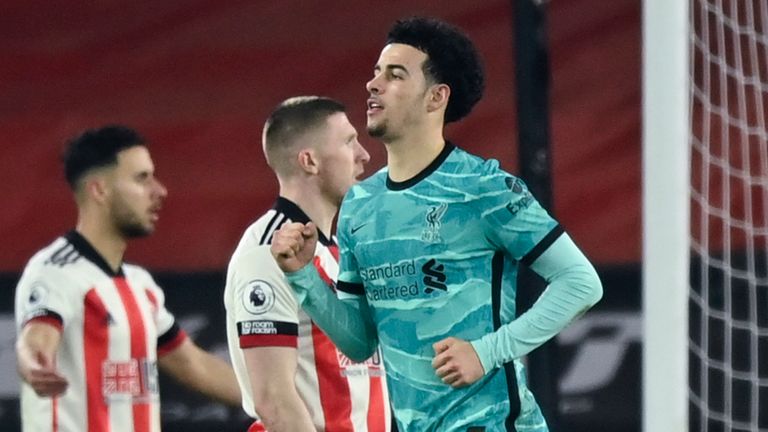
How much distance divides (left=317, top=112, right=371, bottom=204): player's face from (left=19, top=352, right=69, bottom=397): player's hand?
841mm

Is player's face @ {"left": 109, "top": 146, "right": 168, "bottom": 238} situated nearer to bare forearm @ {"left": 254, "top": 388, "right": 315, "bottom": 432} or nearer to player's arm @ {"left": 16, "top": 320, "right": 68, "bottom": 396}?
player's arm @ {"left": 16, "top": 320, "right": 68, "bottom": 396}

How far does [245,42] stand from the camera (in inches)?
312

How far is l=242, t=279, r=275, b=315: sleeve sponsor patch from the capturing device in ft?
14.1

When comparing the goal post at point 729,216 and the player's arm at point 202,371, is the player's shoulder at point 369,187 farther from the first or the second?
the goal post at point 729,216

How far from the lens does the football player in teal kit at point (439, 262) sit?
353cm

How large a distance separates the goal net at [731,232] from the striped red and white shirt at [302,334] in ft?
9.27

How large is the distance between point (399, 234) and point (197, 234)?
4210 mm

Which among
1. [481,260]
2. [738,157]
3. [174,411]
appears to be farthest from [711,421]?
[481,260]

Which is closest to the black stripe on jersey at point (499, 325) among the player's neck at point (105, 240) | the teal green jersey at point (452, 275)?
the teal green jersey at point (452, 275)

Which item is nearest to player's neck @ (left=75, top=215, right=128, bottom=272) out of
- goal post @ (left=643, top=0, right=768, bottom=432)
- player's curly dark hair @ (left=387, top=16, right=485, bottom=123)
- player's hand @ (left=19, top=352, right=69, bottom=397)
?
player's hand @ (left=19, top=352, right=69, bottom=397)

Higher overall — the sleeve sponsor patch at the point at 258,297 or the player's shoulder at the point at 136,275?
the player's shoulder at the point at 136,275

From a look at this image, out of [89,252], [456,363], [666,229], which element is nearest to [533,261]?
[456,363]

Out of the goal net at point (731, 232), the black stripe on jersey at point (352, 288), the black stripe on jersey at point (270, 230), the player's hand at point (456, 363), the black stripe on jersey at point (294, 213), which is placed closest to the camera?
the player's hand at point (456, 363)

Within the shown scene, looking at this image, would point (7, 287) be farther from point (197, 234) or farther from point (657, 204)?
point (657, 204)
